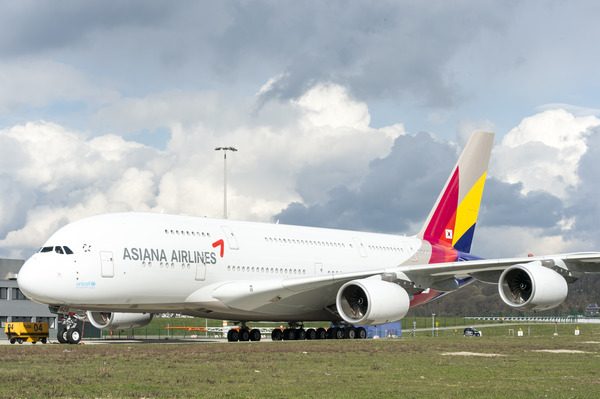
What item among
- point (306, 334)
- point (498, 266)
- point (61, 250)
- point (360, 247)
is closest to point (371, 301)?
point (498, 266)

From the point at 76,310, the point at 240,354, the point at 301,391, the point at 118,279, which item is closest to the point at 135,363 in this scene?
the point at 240,354

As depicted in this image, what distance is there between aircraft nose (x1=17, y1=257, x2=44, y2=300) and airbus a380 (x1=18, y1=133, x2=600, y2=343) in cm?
4

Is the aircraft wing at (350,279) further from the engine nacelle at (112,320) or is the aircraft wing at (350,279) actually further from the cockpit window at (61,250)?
the engine nacelle at (112,320)

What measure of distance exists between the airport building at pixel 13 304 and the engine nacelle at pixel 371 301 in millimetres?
31604

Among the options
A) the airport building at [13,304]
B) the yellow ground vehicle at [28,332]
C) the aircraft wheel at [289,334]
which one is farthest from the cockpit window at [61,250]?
the airport building at [13,304]

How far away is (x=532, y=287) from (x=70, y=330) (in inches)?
640

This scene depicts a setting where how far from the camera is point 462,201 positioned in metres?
43.8

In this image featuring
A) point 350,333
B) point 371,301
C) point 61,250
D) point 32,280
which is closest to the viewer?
point 32,280

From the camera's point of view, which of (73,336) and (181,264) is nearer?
(181,264)

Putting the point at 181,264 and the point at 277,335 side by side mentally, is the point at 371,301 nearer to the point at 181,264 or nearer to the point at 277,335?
the point at 181,264

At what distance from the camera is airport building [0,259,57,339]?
59.2 m

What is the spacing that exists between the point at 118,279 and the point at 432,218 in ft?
61.9

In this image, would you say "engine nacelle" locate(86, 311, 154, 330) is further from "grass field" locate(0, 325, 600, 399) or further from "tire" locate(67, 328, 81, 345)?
"grass field" locate(0, 325, 600, 399)

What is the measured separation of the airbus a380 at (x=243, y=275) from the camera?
95.0 feet
